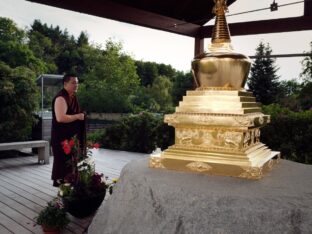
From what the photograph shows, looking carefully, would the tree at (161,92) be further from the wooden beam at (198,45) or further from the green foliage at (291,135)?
the wooden beam at (198,45)

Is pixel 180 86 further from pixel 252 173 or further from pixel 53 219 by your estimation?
pixel 252 173

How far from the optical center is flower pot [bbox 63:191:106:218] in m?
3.60

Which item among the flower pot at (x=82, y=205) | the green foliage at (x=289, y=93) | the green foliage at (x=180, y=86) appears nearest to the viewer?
the flower pot at (x=82, y=205)

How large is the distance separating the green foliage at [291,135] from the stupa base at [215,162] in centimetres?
387

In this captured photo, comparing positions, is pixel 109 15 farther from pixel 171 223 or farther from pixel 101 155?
pixel 101 155

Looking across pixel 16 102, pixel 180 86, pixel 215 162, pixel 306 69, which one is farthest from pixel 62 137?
pixel 306 69

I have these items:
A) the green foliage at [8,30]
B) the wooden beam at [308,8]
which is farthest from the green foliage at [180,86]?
the wooden beam at [308,8]

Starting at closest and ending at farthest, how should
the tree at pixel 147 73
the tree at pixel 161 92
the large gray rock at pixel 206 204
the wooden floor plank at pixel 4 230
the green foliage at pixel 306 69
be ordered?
the large gray rock at pixel 206 204
the wooden floor plank at pixel 4 230
the green foliage at pixel 306 69
the tree at pixel 161 92
the tree at pixel 147 73

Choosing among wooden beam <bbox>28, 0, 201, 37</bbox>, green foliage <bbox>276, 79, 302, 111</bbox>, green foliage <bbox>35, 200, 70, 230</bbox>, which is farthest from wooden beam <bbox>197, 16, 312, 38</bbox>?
green foliage <bbox>276, 79, 302, 111</bbox>

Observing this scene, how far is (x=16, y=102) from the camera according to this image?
8.47 metres

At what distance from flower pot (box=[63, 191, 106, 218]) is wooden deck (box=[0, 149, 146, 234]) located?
0.31 ft

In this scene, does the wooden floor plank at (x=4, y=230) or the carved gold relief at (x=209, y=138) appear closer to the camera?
the carved gold relief at (x=209, y=138)

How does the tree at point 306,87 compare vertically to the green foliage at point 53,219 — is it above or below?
above

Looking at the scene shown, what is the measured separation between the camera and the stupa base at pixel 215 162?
236 cm
